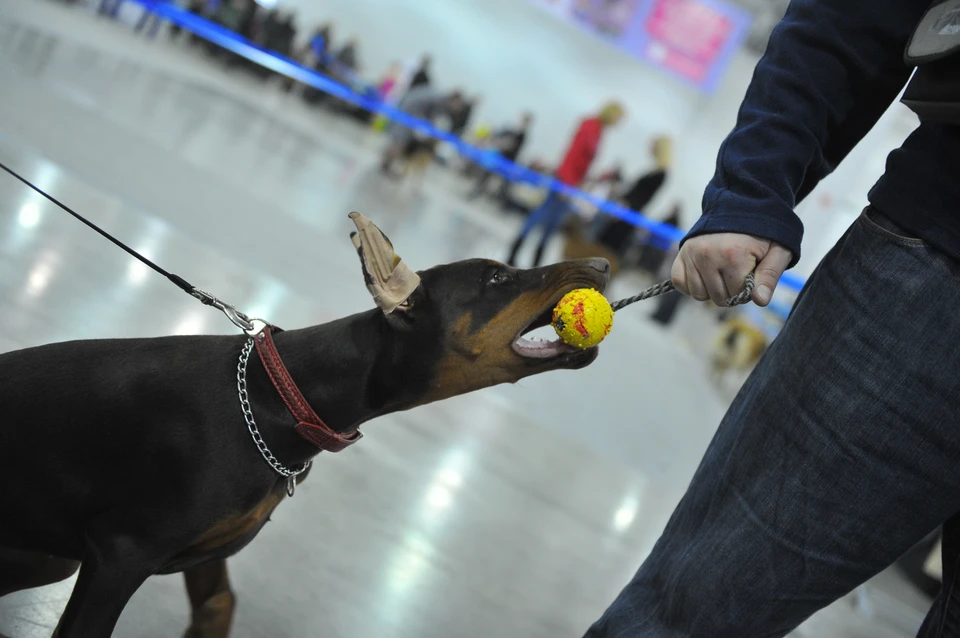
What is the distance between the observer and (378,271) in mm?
1740

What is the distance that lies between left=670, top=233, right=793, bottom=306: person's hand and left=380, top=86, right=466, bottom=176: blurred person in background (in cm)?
1193

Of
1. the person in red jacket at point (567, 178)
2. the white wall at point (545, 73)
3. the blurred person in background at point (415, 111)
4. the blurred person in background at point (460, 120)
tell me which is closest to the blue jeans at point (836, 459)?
the person in red jacket at point (567, 178)

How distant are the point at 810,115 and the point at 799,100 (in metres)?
0.03

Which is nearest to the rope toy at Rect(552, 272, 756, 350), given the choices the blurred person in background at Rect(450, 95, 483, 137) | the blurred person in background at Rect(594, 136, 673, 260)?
the blurred person in background at Rect(594, 136, 673, 260)

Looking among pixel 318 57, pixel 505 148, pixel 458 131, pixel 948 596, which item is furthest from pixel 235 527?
pixel 318 57

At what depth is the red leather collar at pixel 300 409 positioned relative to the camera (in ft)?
5.73

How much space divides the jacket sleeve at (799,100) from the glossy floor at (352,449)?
1.61m

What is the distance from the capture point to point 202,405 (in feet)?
5.68

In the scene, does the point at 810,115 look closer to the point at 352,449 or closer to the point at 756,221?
the point at 756,221

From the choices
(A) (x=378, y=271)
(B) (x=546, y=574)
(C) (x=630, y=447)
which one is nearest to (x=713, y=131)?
(C) (x=630, y=447)

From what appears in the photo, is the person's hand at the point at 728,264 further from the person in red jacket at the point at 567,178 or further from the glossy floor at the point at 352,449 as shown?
the person in red jacket at the point at 567,178

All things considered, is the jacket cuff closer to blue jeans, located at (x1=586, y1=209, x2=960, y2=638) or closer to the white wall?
blue jeans, located at (x1=586, y1=209, x2=960, y2=638)

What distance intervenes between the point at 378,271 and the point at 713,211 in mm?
651

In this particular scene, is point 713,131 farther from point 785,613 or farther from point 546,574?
point 785,613
